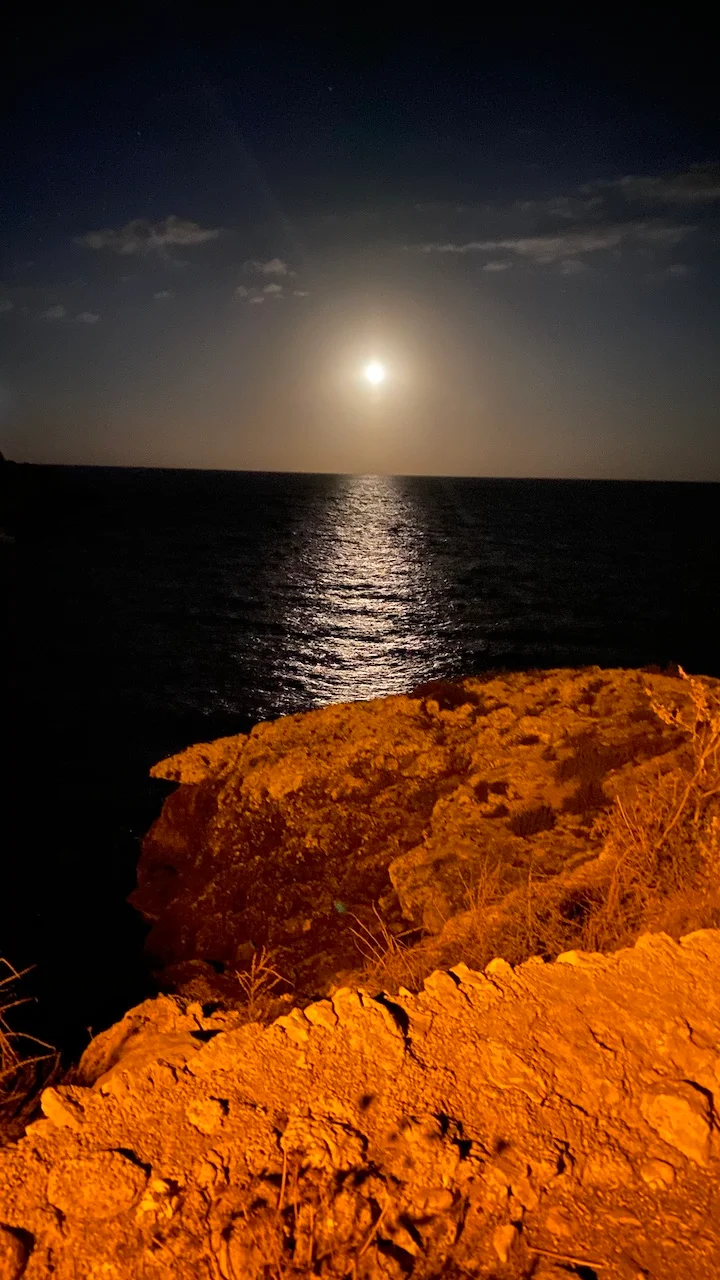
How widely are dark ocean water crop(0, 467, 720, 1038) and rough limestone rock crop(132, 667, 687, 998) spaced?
111 centimetres

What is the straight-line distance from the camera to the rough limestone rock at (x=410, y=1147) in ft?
6.46

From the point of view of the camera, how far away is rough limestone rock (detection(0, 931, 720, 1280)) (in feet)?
6.46

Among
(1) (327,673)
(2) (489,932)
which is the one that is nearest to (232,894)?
(2) (489,932)

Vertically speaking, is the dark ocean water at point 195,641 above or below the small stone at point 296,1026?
below

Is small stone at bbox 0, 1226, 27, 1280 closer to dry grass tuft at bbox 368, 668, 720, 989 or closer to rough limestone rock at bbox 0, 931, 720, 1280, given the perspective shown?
rough limestone rock at bbox 0, 931, 720, 1280

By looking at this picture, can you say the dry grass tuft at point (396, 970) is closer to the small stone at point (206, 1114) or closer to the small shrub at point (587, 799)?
the small stone at point (206, 1114)

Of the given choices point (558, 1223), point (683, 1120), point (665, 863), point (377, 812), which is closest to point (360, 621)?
point (377, 812)

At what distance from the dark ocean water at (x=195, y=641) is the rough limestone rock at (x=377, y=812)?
3.63 feet

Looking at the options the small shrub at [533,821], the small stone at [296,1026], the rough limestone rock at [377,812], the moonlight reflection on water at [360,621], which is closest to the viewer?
the small stone at [296,1026]

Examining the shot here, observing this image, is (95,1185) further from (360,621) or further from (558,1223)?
(360,621)

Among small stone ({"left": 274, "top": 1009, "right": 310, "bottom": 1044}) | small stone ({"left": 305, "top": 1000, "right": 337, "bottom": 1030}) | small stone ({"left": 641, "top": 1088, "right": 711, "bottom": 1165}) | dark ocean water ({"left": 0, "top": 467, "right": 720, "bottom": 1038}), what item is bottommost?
dark ocean water ({"left": 0, "top": 467, "right": 720, "bottom": 1038})

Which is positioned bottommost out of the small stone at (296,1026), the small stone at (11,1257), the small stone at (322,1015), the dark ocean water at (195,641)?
the dark ocean water at (195,641)

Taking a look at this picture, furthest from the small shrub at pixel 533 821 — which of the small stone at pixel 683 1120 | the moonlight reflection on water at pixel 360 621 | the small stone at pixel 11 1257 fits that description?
the moonlight reflection on water at pixel 360 621

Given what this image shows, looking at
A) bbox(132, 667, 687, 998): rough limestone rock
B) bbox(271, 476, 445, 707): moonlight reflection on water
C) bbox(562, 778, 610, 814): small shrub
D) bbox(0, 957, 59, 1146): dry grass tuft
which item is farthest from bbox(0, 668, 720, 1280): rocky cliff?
→ bbox(271, 476, 445, 707): moonlight reflection on water
